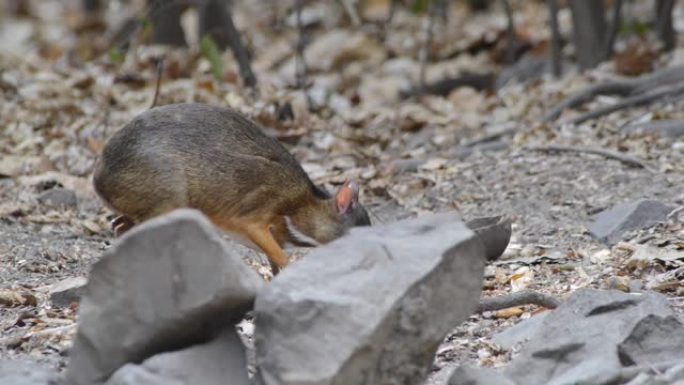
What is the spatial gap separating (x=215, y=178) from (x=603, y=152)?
9.72ft

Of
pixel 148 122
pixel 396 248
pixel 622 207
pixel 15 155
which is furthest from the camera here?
pixel 15 155

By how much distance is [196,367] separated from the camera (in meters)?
3.73

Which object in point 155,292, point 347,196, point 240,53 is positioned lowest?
point 240,53

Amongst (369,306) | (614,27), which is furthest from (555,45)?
(369,306)

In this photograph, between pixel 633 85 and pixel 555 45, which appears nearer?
pixel 633 85

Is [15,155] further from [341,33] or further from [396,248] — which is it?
[341,33]

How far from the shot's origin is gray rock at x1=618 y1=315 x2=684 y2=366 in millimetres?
4094

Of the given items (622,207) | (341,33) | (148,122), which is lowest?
(341,33)

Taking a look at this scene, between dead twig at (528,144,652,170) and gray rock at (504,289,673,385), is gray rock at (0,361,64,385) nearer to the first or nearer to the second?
gray rock at (504,289,673,385)

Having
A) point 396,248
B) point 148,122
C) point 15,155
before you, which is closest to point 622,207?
point 148,122

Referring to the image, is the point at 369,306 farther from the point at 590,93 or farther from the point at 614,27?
the point at 614,27

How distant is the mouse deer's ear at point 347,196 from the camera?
213 inches

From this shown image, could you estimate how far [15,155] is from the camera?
843 cm

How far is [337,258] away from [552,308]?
4.44 feet
